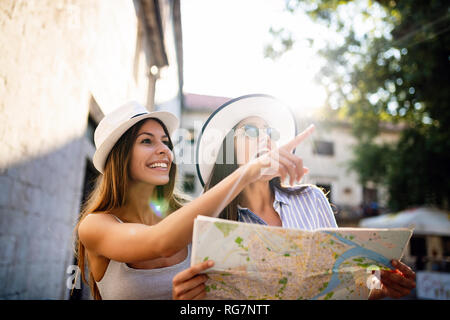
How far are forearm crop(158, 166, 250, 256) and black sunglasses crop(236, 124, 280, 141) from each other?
1.28ft

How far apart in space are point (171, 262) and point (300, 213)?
0.59m

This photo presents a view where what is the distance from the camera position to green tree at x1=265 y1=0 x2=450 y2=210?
7355 millimetres

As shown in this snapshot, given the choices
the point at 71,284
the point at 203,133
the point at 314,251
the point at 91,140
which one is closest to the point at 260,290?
the point at 314,251

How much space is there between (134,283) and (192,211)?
22.8 inches

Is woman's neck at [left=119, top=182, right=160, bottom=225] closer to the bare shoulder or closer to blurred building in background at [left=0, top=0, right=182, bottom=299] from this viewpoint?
the bare shoulder

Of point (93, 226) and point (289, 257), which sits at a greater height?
point (93, 226)

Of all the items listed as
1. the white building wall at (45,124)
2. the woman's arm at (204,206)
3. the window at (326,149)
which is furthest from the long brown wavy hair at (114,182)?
the window at (326,149)

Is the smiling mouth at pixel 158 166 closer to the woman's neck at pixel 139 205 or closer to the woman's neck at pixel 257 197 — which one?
the woman's neck at pixel 139 205

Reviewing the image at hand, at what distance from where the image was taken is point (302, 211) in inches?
54.0

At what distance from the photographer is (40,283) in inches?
106

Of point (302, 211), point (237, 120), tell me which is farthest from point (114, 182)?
point (302, 211)

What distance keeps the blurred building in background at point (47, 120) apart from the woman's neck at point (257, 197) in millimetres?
939

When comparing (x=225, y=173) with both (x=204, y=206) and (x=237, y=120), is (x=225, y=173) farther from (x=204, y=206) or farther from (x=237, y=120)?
(x=204, y=206)
